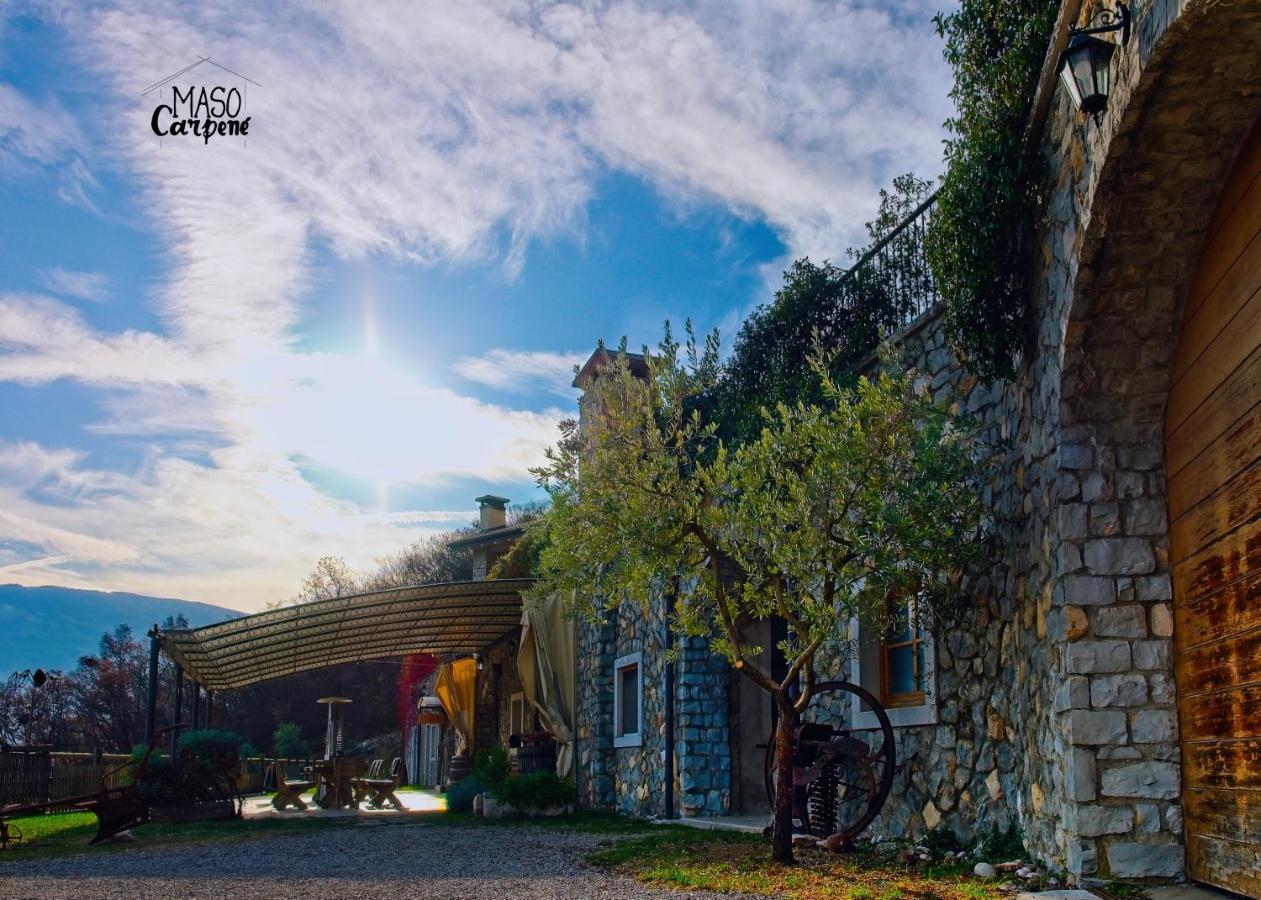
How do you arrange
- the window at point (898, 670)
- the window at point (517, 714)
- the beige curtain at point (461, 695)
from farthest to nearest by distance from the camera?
the beige curtain at point (461, 695) → the window at point (517, 714) → the window at point (898, 670)

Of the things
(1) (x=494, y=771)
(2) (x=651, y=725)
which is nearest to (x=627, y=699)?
(2) (x=651, y=725)

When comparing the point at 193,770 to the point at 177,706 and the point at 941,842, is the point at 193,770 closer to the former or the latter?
the point at 177,706

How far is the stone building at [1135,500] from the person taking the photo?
4398mm

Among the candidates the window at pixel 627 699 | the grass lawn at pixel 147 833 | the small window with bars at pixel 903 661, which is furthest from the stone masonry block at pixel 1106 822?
the grass lawn at pixel 147 833

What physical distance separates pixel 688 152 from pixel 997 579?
3.40 meters

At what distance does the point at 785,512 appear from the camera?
21.6 feet

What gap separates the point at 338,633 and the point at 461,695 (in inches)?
226

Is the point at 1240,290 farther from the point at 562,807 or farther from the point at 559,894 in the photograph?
the point at 562,807

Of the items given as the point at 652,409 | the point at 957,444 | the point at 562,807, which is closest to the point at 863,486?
the point at 957,444

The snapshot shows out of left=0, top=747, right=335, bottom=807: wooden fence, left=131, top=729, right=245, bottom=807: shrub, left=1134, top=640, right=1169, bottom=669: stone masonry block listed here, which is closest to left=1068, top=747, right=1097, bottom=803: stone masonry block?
left=1134, top=640, right=1169, bottom=669: stone masonry block

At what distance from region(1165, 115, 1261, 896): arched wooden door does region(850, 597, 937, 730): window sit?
2.02 metres

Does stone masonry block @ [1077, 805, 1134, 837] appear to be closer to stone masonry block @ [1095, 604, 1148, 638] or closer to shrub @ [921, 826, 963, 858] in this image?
stone masonry block @ [1095, 604, 1148, 638]

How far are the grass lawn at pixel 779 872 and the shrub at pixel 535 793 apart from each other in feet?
13.3

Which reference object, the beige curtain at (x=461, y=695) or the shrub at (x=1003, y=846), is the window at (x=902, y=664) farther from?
the beige curtain at (x=461, y=695)
